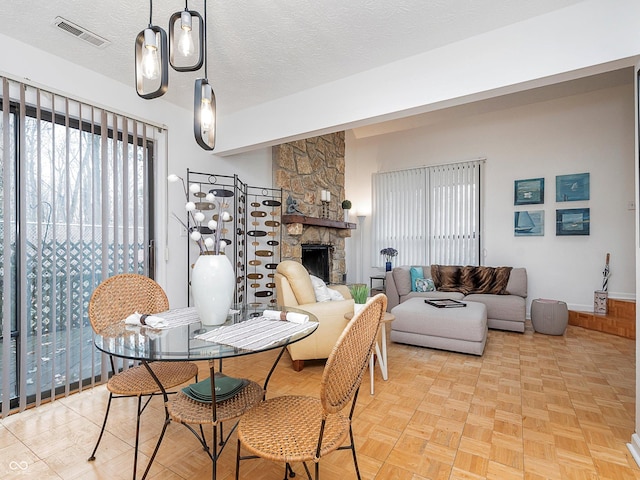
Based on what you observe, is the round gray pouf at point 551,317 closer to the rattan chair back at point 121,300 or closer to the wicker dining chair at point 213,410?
the wicker dining chair at point 213,410

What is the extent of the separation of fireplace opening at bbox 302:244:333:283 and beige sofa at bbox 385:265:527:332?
42.5 inches

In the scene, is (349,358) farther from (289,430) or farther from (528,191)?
(528,191)

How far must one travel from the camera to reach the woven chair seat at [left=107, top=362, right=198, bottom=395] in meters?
1.54

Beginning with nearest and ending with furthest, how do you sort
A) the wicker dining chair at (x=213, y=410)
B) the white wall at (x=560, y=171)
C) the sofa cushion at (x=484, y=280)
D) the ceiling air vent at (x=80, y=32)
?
the wicker dining chair at (x=213, y=410) < the ceiling air vent at (x=80, y=32) < the white wall at (x=560, y=171) < the sofa cushion at (x=484, y=280)

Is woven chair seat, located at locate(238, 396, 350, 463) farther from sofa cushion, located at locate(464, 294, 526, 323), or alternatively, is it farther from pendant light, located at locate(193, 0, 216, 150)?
sofa cushion, located at locate(464, 294, 526, 323)

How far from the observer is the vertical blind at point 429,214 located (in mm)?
5250

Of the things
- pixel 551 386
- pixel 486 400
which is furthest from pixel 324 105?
pixel 551 386

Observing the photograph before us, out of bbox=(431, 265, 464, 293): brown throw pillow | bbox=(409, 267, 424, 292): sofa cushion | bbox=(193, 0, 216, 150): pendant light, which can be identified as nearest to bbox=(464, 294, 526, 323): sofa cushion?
bbox=(431, 265, 464, 293): brown throw pillow

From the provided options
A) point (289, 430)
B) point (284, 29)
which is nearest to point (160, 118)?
point (284, 29)

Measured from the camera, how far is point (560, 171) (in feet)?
15.1

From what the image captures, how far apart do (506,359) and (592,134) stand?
350 centimetres

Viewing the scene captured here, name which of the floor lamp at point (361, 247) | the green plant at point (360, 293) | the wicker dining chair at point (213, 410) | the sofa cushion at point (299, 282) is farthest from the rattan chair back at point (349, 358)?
the floor lamp at point (361, 247)

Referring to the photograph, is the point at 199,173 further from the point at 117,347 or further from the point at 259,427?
the point at 259,427

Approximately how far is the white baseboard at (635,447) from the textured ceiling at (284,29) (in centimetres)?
240
